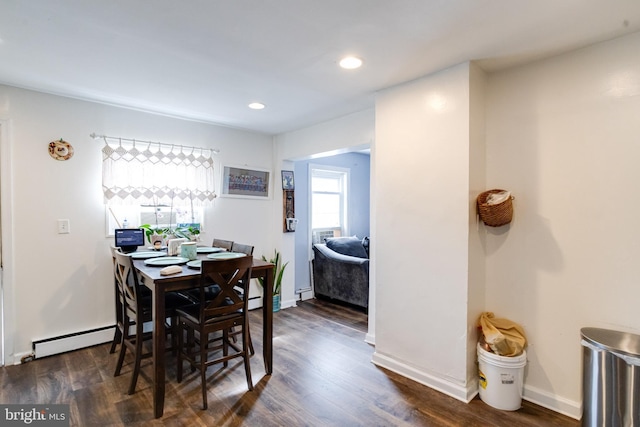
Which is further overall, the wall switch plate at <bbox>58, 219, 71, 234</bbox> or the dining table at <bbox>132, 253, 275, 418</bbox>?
the wall switch plate at <bbox>58, 219, 71, 234</bbox>

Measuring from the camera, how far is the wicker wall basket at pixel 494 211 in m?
2.10

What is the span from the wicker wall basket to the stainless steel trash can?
0.75 metres

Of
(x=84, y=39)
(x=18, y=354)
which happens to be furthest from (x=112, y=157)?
(x=18, y=354)

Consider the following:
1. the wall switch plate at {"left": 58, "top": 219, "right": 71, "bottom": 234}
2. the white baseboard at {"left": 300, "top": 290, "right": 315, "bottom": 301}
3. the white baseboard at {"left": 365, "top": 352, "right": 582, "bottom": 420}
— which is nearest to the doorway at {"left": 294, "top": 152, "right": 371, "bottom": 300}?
the white baseboard at {"left": 300, "top": 290, "right": 315, "bottom": 301}

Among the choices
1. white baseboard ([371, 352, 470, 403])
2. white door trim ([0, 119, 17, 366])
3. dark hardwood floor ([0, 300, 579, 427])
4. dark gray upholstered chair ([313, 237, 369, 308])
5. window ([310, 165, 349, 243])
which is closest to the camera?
dark hardwood floor ([0, 300, 579, 427])

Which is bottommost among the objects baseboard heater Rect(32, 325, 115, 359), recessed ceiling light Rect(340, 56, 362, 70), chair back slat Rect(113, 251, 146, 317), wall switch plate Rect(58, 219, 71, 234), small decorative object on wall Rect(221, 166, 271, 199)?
baseboard heater Rect(32, 325, 115, 359)

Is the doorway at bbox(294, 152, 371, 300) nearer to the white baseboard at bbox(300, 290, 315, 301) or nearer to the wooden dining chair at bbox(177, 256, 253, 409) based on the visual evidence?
the white baseboard at bbox(300, 290, 315, 301)

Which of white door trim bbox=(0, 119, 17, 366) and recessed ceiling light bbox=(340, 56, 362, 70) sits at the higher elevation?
recessed ceiling light bbox=(340, 56, 362, 70)

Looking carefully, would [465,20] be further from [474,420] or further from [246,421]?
[246,421]

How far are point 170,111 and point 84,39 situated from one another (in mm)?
1427

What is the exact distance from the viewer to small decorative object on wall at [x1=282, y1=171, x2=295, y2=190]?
4.29 m

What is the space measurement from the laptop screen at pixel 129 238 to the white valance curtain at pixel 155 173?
15.2 inches

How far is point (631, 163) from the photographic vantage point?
1.80 metres

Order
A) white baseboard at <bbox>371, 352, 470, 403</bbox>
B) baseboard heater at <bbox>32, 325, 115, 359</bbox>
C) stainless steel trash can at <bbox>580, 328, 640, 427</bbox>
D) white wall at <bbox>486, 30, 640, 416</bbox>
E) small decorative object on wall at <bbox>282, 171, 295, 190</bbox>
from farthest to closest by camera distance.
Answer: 1. small decorative object on wall at <bbox>282, 171, 295, 190</bbox>
2. baseboard heater at <bbox>32, 325, 115, 359</bbox>
3. white baseboard at <bbox>371, 352, 470, 403</bbox>
4. white wall at <bbox>486, 30, 640, 416</bbox>
5. stainless steel trash can at <bbox>580, 328, 640, 427</bbox>
